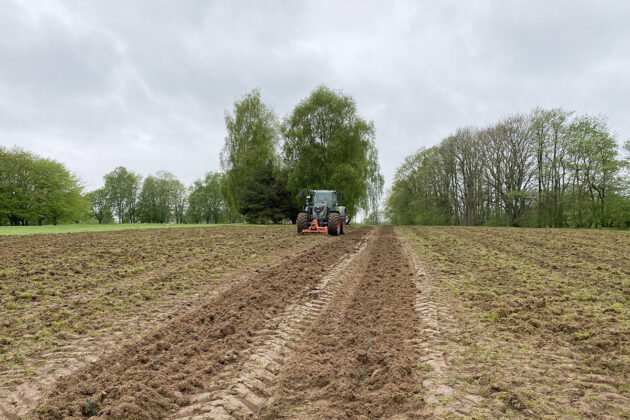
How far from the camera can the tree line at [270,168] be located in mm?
31234

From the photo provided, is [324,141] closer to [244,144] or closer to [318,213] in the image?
[244,144]

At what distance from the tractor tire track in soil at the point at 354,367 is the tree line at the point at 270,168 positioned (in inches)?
987

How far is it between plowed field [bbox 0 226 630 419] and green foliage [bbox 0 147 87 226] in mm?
46150

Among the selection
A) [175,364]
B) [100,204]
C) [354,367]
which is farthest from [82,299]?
[100,204]

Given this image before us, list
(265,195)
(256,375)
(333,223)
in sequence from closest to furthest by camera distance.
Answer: (256,375) → (333,223) → (265,195)

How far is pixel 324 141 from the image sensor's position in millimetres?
31844

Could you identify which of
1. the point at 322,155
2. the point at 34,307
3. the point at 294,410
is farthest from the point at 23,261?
the point at 322,155

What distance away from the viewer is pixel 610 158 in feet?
102

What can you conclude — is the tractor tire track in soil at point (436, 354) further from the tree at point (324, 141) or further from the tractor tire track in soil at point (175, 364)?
the tree at point (324, 141)

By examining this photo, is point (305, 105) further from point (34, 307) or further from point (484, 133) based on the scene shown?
point (34, 307)

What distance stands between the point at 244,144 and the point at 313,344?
1391 inches

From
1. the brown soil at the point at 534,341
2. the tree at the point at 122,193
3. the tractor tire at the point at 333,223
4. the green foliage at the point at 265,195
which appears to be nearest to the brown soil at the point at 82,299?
the brown soil at the point at 534,341

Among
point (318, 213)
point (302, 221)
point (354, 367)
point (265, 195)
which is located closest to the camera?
point (354, 367)

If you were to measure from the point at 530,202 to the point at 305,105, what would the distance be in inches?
1112
